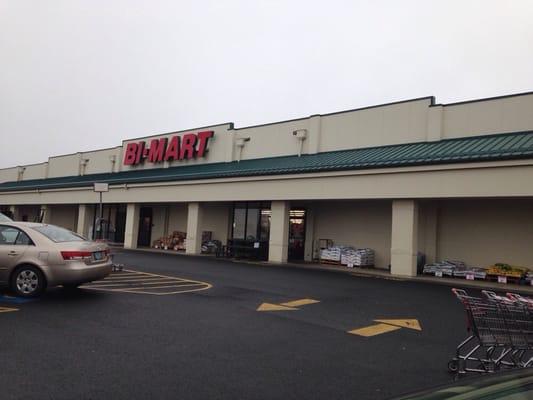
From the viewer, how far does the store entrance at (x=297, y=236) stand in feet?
78.1

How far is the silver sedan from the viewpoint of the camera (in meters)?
9.62

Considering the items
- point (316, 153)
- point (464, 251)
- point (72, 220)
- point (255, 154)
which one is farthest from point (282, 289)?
point (72, 220)

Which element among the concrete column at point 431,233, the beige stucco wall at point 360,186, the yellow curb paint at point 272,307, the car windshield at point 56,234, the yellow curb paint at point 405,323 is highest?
the beige stucco wall at point 360,186

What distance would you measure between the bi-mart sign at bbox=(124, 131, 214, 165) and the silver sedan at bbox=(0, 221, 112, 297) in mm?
19896

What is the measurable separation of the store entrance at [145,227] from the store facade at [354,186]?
3.1 inches

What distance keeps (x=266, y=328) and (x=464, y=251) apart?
12.9m

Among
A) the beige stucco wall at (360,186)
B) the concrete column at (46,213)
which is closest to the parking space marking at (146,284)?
the beige stucco wall at (360,186)

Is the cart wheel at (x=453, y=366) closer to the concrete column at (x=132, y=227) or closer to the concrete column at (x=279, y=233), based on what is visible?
the concrete column at (x=279, y=233)

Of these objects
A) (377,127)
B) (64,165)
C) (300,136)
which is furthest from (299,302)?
(64,165)

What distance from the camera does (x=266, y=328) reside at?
802cm

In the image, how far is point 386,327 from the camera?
8.46 meters

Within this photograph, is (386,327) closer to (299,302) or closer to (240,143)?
(299,302)

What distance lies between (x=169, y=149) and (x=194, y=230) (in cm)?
817

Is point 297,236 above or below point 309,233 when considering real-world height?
below
